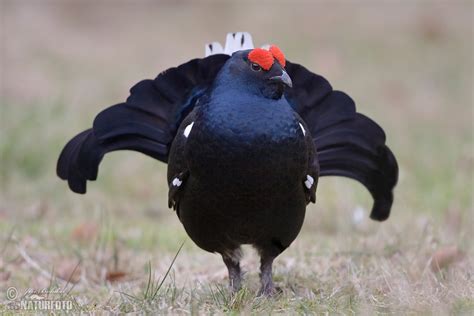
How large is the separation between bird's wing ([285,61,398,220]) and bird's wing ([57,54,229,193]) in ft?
1.75

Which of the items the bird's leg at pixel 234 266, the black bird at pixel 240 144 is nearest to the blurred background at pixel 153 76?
the bird's leg at pixel 234 266

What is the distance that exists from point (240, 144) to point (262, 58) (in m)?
0.48

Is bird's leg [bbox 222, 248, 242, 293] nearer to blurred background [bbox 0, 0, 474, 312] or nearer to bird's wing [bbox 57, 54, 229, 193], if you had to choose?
blurred background [bbox 0, 0, 474, 312]

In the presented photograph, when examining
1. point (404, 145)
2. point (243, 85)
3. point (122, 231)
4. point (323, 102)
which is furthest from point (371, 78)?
point (243, 85)

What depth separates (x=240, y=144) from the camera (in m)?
4.02

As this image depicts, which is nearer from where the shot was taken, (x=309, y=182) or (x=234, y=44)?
(x=309, y=182)

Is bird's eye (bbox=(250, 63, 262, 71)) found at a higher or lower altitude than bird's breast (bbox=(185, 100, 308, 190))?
higher

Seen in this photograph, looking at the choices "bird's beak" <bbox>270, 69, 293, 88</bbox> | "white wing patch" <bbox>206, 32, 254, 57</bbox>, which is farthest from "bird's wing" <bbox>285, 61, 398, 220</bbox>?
"bird's beak" <bbox>270, 69, 293, 88</bbox>

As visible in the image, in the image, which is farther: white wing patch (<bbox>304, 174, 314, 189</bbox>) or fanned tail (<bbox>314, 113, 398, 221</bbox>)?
fanned tail (<bbox>314, 113, 398, 221</bbox>)

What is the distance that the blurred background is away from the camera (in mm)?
5676

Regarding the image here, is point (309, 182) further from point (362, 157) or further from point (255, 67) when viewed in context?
point (362, 157)

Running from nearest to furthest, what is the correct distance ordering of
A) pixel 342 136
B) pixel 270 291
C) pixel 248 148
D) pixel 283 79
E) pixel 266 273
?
pixel 248 148, pixel 283 79, pixel 270 291, pixel 266 273, pixel 342 136

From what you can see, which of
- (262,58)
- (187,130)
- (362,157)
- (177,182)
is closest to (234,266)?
(177,182)

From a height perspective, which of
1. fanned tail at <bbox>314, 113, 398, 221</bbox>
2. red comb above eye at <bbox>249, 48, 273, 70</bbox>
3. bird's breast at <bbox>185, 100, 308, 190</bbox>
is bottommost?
fanned tail at <bbox>314, 113, 398, 221</bbox>
